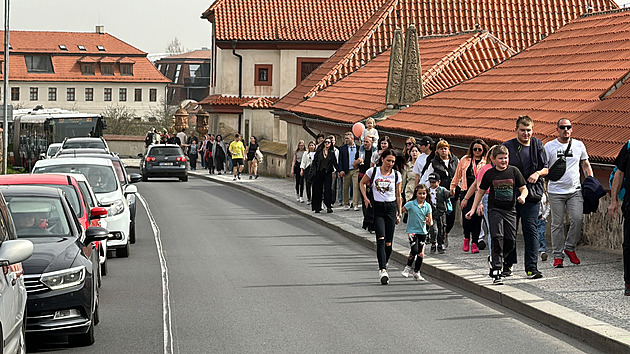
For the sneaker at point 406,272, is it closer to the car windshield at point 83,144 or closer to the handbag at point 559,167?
the handbag at point 559,167

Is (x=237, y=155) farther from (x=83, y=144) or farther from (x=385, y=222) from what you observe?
(x=385, y=222)

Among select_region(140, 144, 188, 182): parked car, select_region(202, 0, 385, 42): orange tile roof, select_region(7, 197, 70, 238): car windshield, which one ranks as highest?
select_region(202, 0, 385, 42): orange tile roof

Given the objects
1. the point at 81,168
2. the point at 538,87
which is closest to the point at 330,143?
the point at 538,87

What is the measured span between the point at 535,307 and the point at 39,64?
118 m

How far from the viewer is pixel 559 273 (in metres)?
13.4

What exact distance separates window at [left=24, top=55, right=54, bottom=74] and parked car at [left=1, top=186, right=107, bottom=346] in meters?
116

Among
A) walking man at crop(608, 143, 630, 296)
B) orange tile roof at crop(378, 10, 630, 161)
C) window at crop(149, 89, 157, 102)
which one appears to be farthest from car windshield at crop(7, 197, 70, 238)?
window at crop(149, 89, 157, 102)

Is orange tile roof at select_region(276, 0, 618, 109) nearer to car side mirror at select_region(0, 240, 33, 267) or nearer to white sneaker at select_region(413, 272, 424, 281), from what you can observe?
white sneaker at select_region(413, 272, 424, 281)

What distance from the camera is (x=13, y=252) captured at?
21.7 feet

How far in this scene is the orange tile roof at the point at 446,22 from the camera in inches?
1716

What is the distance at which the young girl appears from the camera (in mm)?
13961

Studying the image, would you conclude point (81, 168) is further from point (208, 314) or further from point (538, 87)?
point (538, 87)

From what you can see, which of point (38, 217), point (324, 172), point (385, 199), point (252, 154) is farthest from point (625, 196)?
point (252, 154)

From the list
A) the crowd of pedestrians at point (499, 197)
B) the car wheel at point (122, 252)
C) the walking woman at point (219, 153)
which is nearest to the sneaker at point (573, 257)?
the crowd of pedestrians at point (499, 197)
